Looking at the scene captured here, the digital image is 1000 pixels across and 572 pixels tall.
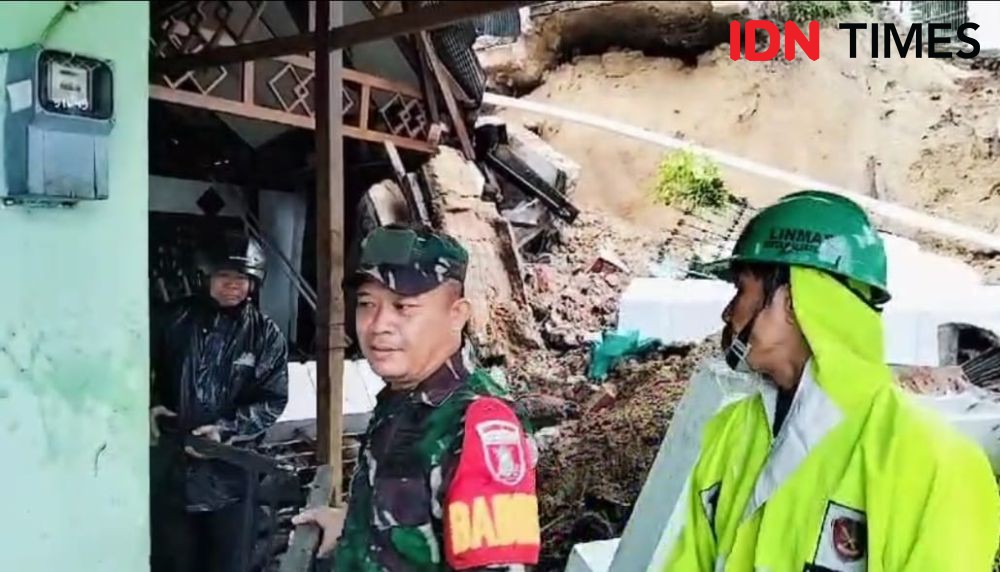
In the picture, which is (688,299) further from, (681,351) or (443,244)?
(443,244)

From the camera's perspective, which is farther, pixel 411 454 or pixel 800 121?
pixel 800 121

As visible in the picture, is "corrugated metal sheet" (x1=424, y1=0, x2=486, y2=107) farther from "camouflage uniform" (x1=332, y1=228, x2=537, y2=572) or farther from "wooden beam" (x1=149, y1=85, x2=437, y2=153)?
"camouflage uniform" (x1=332, y1=228, x2=537, y2=572)

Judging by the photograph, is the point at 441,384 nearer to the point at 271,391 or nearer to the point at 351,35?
the point at 271,391

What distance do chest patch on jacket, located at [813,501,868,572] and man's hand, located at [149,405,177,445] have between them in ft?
4.32

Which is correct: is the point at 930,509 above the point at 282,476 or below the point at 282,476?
above

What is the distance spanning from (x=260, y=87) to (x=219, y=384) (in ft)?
2.14

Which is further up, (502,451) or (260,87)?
(260,87)

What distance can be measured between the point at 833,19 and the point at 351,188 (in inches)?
40.6

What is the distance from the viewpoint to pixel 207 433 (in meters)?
2.23

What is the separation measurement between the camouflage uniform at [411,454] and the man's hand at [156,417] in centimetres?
50

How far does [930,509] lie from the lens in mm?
1316

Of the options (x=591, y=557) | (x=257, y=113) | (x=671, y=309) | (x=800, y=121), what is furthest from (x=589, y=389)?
(x=257, y=113)

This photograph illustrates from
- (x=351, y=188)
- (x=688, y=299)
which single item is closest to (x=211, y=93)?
(x=351, y=188)

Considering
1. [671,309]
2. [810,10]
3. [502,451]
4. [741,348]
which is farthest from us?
[671,309]
